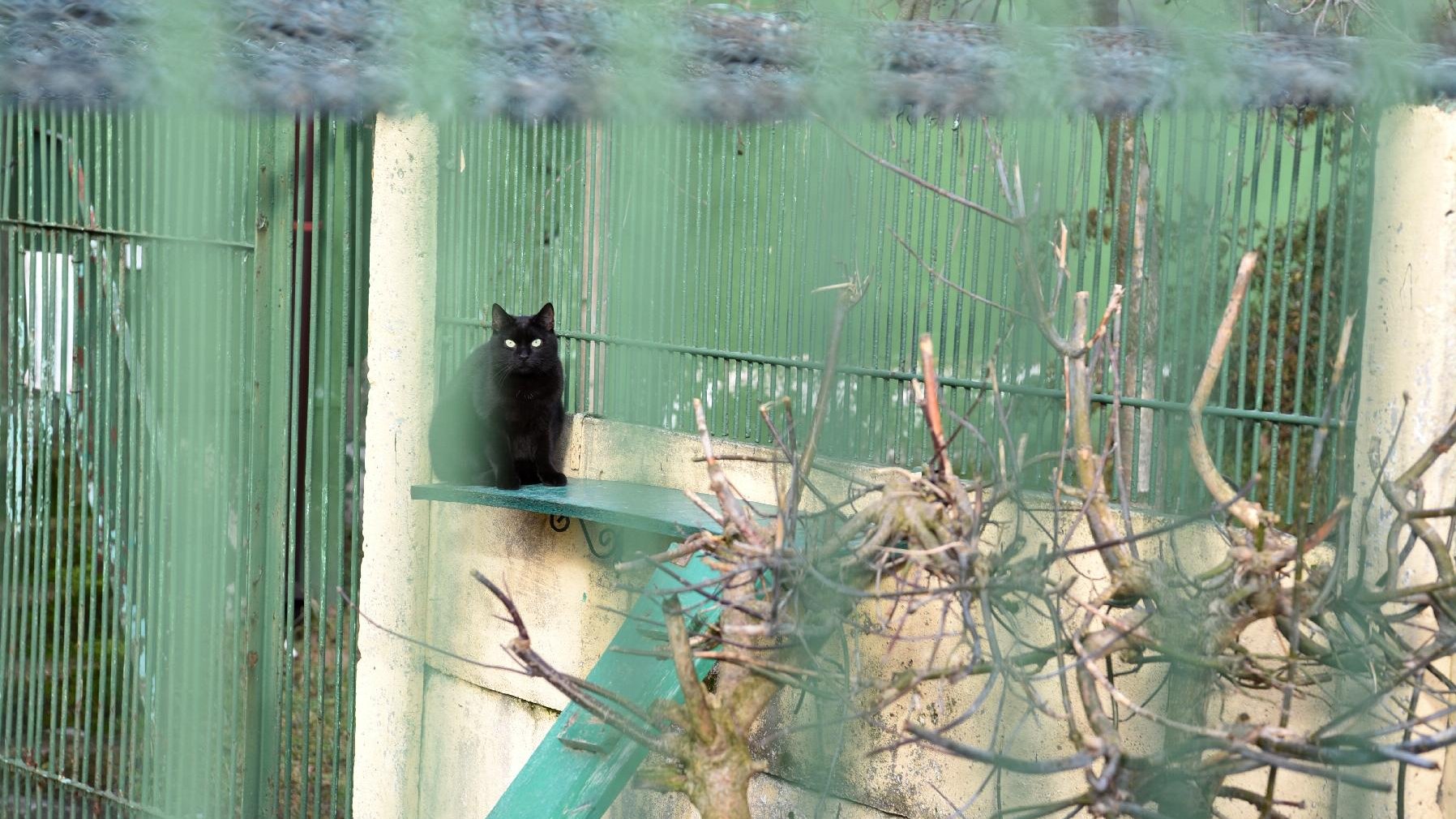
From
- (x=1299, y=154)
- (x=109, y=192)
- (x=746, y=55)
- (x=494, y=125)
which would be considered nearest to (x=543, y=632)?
(x=494, y=125)

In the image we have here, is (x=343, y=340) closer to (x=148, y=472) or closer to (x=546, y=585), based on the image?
(x=148, y=472)

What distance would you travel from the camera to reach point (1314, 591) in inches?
74.9

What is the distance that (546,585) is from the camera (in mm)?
4230

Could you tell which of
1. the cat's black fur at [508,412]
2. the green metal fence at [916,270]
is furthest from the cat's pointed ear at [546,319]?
the green metal fence at [916,270]

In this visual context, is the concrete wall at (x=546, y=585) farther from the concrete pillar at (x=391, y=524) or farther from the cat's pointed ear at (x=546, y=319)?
the cat's pointed ear at (x=546, y=319)

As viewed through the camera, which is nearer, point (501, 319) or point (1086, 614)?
point (1086, 614)

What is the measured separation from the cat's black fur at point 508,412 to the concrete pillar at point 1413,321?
2206mm

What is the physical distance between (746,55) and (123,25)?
36 centimetres

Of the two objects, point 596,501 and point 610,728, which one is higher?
point 596,501

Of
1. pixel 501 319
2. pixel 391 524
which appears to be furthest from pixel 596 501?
pixel 391 524

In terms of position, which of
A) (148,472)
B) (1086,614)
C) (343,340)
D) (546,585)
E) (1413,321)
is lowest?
(546,585)

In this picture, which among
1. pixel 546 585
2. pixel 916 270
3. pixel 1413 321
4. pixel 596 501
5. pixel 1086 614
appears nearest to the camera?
pixel 1086 614

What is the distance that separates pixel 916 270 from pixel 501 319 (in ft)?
4.26

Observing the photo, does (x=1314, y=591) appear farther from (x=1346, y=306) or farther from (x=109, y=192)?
(x=109, y=192)
